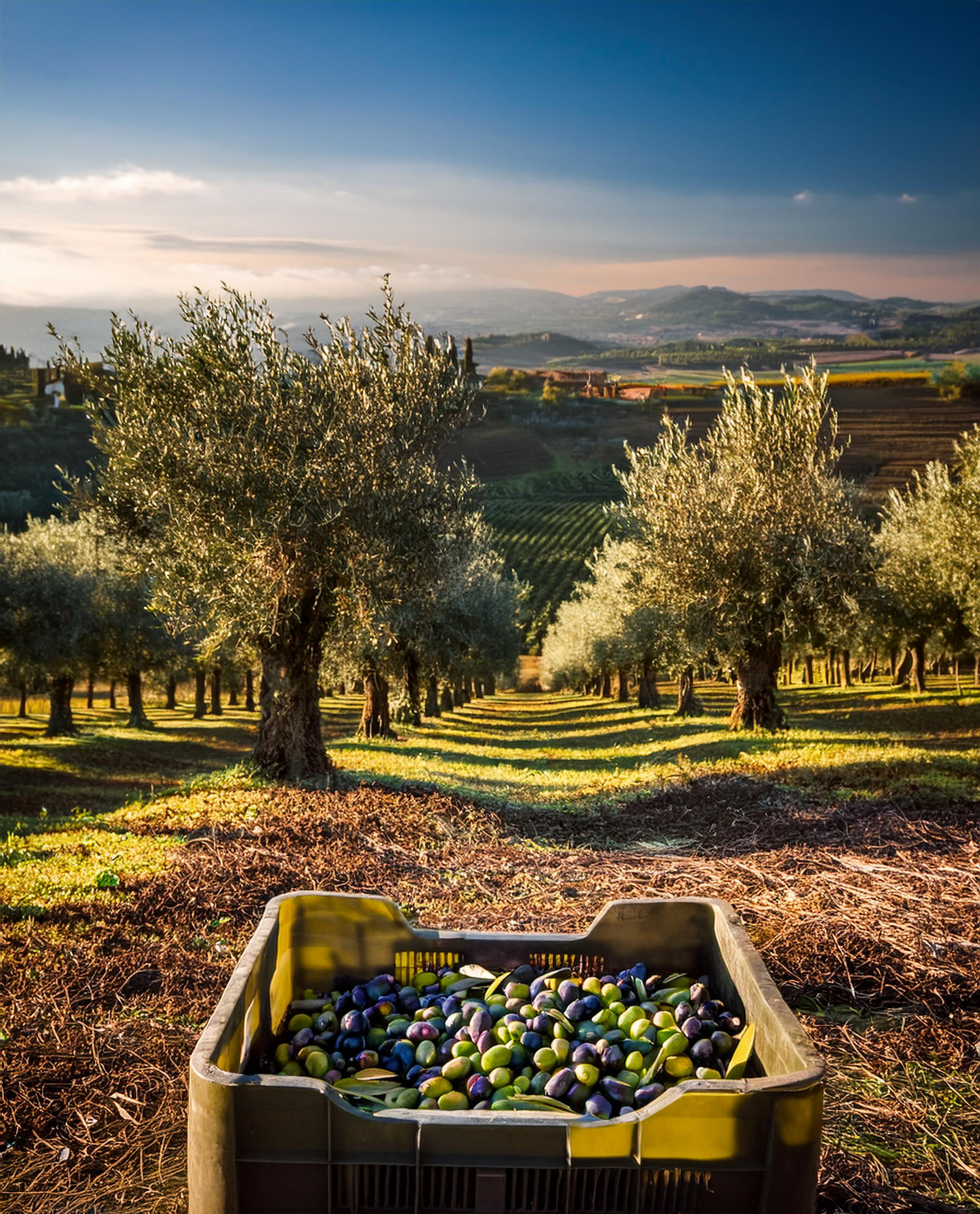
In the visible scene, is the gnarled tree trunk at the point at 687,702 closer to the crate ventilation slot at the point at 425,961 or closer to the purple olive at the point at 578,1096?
the crate ventilation slot at the point at 425,961

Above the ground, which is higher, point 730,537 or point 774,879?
point 730,537

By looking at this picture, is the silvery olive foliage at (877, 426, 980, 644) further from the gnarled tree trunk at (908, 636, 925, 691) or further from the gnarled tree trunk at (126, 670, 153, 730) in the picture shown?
the gnarled tree trunk at (126, 670, 153, 730)

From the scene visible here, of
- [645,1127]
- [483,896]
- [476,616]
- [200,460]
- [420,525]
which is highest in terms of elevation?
[200,460]

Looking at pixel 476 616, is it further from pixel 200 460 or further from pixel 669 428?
pixel 200 460

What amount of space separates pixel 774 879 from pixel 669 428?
19.5m

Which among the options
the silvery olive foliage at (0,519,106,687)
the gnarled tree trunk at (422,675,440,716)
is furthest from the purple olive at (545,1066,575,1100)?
the gnarled tree trunk at (422,675,440,716)

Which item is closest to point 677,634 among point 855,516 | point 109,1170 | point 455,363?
point 855,516

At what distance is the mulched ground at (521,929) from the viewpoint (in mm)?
4293

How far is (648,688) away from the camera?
47.8 metres

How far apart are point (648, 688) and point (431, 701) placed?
502 inches

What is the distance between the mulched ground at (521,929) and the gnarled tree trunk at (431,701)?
3118 cm

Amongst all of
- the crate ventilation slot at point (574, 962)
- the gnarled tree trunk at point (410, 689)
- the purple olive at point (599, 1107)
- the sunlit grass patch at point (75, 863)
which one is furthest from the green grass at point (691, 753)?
the purple olive at point (599, 1107)

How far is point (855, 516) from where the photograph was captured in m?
25.0

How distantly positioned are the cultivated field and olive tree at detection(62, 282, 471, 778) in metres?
3.21
